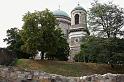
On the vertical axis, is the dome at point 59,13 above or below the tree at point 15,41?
above

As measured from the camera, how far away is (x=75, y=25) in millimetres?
67125

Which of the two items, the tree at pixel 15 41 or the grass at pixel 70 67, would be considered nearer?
the grass at pixel 70 67

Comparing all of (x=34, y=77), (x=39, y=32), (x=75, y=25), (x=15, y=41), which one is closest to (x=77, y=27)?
(x=75, y=25)

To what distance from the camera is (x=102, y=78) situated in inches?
467

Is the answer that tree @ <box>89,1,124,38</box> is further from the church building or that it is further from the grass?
the church building

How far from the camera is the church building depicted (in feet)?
213

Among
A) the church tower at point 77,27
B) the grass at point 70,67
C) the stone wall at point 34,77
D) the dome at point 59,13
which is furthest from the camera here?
the dome at point 59,13

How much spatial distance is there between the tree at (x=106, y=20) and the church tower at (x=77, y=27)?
22.9 m

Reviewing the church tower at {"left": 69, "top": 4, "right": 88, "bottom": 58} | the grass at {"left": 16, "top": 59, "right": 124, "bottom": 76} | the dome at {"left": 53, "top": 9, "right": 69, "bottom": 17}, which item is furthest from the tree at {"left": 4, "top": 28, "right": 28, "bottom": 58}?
the dome at {"left": 53, "top": 9, "right": 69, "bottom": 17}

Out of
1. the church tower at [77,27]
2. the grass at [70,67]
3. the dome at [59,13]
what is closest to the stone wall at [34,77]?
the grass at [70,67]

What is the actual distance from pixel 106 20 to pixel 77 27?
25.6 meters

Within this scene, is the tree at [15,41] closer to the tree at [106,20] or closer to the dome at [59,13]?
the tree at [106,20]

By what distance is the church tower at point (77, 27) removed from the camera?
213 ft

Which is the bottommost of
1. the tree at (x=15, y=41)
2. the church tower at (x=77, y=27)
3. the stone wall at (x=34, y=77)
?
the stone wall at (x=34, y=77)
